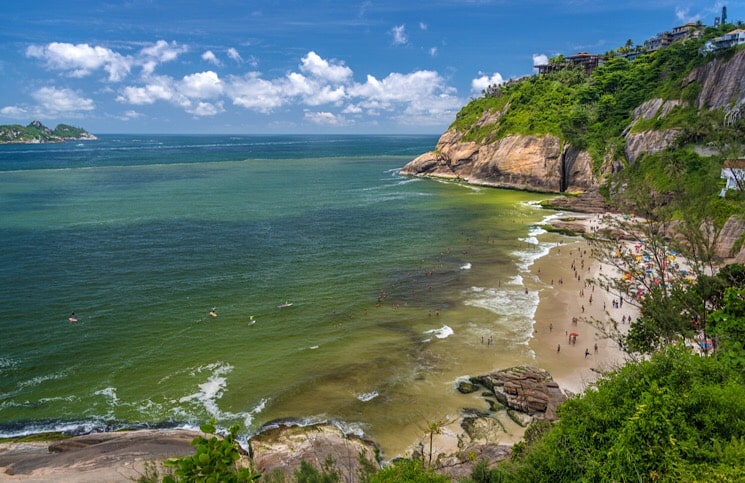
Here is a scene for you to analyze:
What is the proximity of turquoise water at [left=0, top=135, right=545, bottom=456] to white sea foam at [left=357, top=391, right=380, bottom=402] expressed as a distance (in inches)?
7.0

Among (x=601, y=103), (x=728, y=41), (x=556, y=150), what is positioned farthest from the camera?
Answer: (x=601, y=103)

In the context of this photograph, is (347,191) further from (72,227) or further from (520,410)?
(520,410)

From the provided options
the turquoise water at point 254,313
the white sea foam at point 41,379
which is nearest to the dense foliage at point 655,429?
the turquoise water at point 254,313

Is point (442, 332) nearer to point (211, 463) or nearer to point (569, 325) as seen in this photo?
point (569, 325)

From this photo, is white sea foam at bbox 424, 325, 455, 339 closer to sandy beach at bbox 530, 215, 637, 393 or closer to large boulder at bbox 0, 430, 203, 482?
sandy beach at bbox 530, 215, 637, 393

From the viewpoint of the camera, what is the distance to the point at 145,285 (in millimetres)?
46625

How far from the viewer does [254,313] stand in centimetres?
4131

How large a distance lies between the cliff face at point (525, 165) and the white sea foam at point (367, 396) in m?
78.9

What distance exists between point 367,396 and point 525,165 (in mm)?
87629

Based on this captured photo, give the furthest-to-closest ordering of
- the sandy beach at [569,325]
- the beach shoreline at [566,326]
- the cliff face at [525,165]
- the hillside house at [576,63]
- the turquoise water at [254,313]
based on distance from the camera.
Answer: the hillside house at [576,63] → the cliff face at [525,165] → the turquoise water at [254,313] → the sandy beach at [569,325] → the beach shoreline at [566,326]

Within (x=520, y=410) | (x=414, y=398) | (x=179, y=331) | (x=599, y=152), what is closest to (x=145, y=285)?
(x=179, y=331)

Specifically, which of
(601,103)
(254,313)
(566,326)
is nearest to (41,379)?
(254,313)

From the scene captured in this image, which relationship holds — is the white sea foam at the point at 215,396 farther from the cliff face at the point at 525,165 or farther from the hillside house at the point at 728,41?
the hillside house at the point at 728,41

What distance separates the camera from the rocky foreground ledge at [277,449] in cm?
2189
